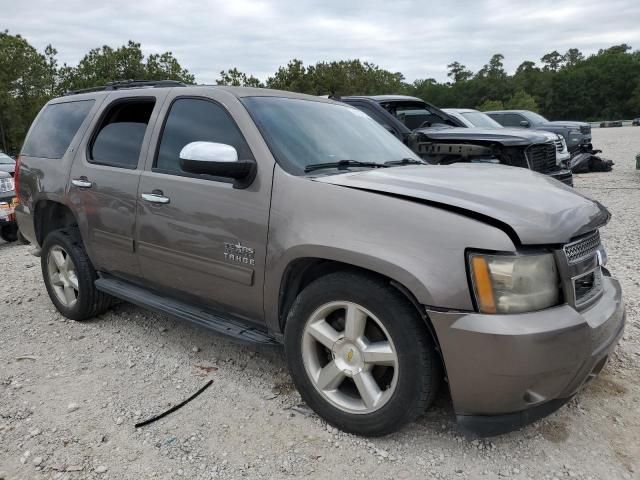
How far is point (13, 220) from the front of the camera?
25.4ft

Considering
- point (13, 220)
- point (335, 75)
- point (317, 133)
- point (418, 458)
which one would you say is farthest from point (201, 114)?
point (335, 75)

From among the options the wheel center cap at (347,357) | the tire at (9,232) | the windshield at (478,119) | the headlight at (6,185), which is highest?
the windshield at (478,119)

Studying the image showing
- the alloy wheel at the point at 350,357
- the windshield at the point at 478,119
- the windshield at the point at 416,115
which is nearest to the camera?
the alloy wheel at the point at 350,357

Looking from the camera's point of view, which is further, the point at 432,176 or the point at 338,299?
the point at 432,176

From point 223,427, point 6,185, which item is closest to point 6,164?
point 6,185

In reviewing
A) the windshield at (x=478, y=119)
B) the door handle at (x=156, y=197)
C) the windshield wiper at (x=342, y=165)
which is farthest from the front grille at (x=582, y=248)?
the windshield at (x=478, y=119)

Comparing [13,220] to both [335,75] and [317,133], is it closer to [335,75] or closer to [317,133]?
[317,133]

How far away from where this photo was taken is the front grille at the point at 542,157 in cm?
743

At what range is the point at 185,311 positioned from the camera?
3297 mm

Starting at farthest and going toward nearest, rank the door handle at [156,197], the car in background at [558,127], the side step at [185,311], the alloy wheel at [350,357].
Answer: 1. the car in background at [558,127]
2. the door handle at [156,197]
3. the side step at [185,311]
4. the alloy wheel at [350,357]

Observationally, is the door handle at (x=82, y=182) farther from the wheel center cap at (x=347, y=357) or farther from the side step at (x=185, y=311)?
the wheel center cap at (x=347, y=357)

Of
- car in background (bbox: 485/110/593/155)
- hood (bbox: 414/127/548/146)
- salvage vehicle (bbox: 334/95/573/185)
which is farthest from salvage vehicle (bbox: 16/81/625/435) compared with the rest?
car in background (bbox: 485/110/593/155)

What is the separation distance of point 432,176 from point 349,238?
0.67m

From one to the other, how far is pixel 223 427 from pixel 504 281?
1.63 metres
